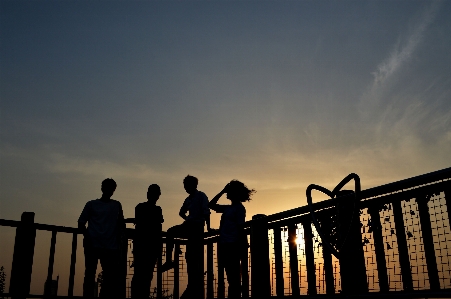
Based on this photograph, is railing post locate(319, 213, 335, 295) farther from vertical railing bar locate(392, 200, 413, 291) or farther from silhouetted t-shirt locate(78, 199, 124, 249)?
silhouetted t-shirt locate(78, 199, 124, 249)

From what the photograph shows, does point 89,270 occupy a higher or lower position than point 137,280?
higher

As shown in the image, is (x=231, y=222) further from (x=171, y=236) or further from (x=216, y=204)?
(x=171, y=236)

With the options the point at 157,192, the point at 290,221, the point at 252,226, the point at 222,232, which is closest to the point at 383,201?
the point at 290,221

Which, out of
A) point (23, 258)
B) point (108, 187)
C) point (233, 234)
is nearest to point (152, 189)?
A: point (108, 187)

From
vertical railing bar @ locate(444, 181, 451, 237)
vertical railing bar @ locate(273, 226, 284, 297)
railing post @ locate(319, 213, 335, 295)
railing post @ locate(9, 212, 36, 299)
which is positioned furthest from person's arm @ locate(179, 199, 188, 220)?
vertical railing bar @ locate(444, 181, 451, 237)

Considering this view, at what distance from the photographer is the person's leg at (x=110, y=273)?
313 inches

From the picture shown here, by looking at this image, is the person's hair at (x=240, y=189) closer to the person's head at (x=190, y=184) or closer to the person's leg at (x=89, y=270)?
the person's head at (x=190, y=184)

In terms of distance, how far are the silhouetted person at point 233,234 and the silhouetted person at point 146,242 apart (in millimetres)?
1352

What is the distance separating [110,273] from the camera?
317 inches

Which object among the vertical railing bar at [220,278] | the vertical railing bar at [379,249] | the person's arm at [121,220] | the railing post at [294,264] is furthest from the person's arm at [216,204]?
the vertical railing bar at [379,249]

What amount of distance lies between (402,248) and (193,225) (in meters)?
4.73

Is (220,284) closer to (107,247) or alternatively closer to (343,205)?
(107,247)

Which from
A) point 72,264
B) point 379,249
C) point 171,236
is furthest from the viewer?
point 171,236

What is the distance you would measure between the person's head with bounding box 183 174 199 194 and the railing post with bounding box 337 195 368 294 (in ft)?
12.8
